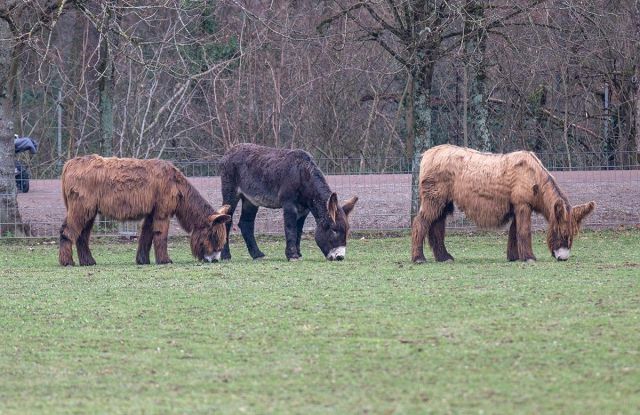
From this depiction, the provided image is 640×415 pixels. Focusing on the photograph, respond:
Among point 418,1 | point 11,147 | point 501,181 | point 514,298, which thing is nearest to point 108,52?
point 11,147

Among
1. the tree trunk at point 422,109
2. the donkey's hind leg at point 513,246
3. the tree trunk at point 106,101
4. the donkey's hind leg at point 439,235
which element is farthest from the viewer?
the tree trunk at point 106,101

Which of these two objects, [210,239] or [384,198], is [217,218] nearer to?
[210,239]

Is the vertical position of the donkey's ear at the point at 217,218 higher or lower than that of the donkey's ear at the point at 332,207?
lower

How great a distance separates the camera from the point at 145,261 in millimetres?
15578

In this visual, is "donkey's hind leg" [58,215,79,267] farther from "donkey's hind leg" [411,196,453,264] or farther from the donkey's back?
"donkey's hind leg" [411,196,453,264]

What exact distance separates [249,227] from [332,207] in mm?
1801

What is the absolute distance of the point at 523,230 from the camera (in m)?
14.2

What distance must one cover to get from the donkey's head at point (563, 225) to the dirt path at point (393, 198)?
6.26 m

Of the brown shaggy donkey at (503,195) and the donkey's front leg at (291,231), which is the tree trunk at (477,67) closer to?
the brown shaggy donkey at (503,195)

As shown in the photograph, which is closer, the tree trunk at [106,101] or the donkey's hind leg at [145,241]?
the donkey's hind leg at [145,241]

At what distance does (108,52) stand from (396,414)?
15539 mm

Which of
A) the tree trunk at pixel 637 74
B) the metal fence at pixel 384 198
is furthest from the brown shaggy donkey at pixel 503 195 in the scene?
the tree trunk at pixel 637 74

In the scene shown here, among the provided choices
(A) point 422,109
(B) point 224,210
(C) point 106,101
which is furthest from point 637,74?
(B) point 224,210

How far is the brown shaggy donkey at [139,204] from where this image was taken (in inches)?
595
